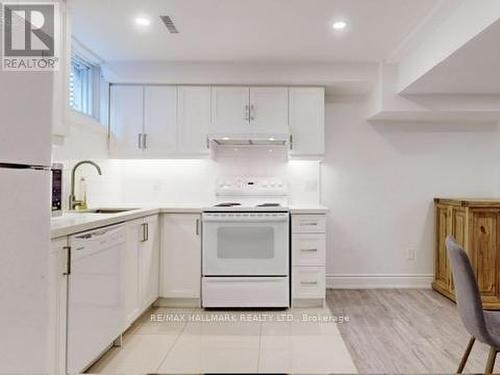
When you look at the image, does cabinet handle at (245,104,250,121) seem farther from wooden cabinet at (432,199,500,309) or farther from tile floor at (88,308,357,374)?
wooden cabinet at (432,199,500,309)

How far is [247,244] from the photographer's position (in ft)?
11.0

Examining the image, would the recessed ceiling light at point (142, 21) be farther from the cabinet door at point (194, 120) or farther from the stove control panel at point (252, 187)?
the stove control panel at point (252, 187)

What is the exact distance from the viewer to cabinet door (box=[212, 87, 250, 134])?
3721 millimetres

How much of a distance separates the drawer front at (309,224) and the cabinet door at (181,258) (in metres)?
0.92

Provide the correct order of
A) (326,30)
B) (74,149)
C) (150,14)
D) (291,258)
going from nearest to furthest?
1. (150,14)
2. (326,30)
3. (74,149)
4. (291,258)

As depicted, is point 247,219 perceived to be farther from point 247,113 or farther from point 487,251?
point 487,251

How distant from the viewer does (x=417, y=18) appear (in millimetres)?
2715

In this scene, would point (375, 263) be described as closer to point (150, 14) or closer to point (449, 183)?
point (449, 183)

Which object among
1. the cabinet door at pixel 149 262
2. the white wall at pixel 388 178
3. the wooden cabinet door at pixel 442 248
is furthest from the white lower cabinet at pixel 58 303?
the wooden cabinet door at pixel 442 248

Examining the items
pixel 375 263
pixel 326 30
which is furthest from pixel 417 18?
pixel 375 263

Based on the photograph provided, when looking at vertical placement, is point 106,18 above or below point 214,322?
above

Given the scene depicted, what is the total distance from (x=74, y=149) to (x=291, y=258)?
2155 mm

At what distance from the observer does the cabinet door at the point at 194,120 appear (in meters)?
3.74

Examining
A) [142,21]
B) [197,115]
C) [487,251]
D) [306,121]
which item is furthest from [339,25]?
[487,251]
